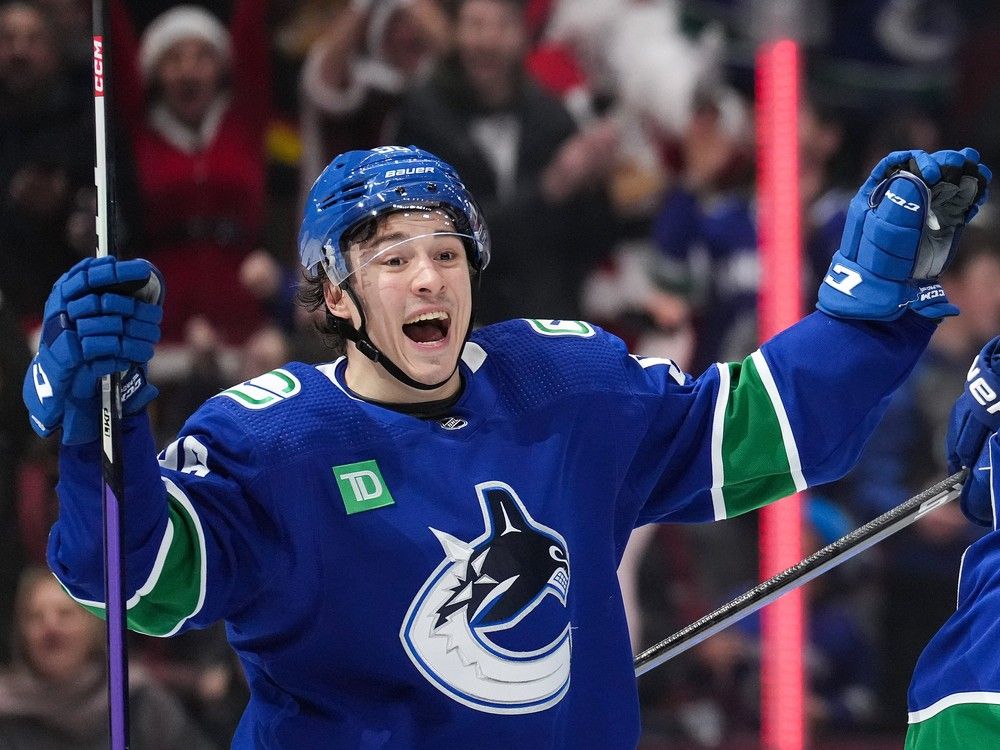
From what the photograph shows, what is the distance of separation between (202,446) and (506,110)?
2.10 m

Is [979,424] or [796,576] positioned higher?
[979,424]

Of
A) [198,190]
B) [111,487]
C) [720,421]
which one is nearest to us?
[111,487]

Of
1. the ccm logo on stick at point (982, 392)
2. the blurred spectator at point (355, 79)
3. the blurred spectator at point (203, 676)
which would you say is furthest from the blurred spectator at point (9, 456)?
the ccm logo on stick at point (982, 392)

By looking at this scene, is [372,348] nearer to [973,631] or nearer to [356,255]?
[356,255]

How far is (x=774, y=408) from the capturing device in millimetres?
2006

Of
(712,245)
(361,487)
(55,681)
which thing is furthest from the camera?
(712,245)

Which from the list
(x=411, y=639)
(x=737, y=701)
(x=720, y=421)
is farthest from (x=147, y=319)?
(x=737, y=701)

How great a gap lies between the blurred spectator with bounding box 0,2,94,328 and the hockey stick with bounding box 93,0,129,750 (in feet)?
5.55

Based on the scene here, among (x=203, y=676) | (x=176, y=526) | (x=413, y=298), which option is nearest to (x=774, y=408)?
(x=413, y=298)

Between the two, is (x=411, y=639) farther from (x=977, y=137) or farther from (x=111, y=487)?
(x=977, y=137)

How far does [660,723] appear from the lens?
369 centimetres

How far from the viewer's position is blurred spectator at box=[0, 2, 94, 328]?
3330 mm

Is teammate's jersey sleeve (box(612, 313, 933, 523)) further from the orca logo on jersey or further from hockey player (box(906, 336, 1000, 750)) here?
the orca logo on jersey

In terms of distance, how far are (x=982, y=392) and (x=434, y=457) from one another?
0.73 m
